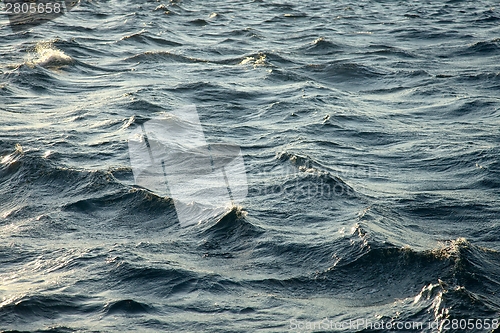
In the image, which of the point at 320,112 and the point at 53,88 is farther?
the point at 53,88

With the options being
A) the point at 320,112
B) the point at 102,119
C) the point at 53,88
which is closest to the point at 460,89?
the point at 320,112

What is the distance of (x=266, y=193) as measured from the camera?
372 inches

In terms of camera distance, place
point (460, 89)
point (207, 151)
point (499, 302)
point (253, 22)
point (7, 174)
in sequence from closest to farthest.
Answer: point (499, 302) < point (7, 174) < point (207, 151) < point (460, 89) < point (253, 22)

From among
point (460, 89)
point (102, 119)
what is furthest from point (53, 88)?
point (460, 89)

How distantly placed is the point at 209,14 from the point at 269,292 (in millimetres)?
19225

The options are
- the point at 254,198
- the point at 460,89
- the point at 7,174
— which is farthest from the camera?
the point at 460,89

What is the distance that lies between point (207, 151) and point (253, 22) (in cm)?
1367

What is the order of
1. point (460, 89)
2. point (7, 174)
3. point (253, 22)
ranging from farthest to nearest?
point (253, 22), point (460, 89), point (7, 174)

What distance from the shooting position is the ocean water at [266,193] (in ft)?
22.0

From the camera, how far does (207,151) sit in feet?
36.2

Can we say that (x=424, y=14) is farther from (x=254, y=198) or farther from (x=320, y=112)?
Answer: (x=254, y=198)

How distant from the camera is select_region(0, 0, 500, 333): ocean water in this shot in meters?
6.71

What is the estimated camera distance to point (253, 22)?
23.8 meters

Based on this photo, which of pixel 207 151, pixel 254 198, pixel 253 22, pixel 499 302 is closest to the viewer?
pixel 499 302
